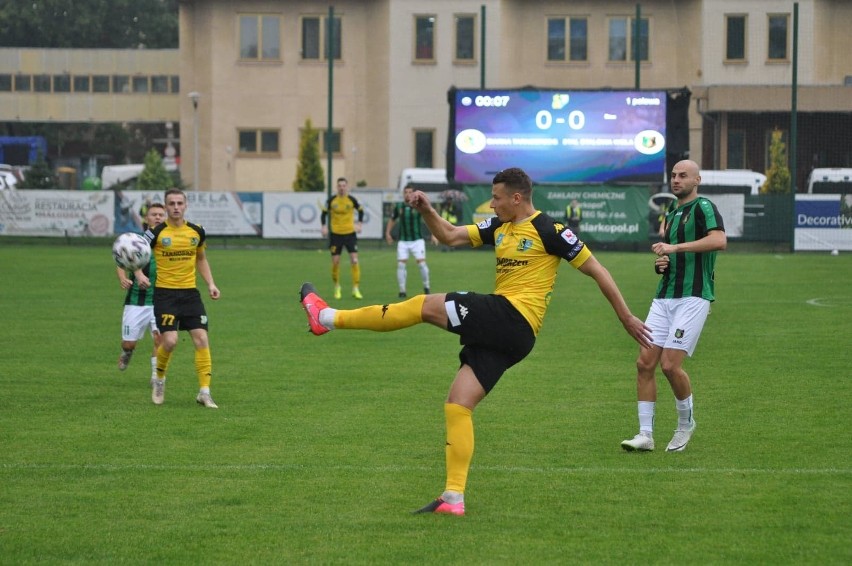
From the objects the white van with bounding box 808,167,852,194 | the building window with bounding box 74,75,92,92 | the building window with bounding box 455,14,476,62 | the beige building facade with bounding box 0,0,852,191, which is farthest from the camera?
the building window with bounding box 74,75,92,92

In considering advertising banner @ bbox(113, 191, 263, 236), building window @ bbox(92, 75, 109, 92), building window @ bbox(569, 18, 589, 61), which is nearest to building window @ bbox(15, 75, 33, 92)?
building window @ bbox(92, 75, 109, 92)

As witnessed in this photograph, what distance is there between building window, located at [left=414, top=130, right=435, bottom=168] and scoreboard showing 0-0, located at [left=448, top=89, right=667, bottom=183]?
15.2 metres

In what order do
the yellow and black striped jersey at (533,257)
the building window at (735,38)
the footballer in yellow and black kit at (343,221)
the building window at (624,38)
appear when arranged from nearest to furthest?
the yellow and black striped jersey at (533,257) < the footballer in yellow and black kit at (343,221) < the building window at (735,38) < the building window at (624,38)

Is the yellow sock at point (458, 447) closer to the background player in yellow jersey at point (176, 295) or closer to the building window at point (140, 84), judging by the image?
the background player in yellow jersey at point (176, 295)

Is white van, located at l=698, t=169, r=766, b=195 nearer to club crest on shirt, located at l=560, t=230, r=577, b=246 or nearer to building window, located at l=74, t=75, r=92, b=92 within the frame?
club crest on shirt, located at l=560, t=230, r=577, b=246

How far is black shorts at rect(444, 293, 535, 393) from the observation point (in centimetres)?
734

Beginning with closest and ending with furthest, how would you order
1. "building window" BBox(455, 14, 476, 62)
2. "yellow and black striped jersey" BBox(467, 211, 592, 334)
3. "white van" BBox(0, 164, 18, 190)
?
1. "yellow and black striped jersey" BBox(467, 211, 592, 334)
2. "building window" BBox(455, 14, 476, 62)
3. "white van" BBox(0, 164, 18, 190)

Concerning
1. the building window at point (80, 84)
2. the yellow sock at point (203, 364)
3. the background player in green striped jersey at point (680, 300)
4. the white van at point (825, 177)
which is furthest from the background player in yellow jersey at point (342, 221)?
the building window at point (80, 84)

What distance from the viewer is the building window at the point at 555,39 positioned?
54.6 meters

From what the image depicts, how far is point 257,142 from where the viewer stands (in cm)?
5591

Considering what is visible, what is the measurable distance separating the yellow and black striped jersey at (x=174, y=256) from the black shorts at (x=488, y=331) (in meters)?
4.88

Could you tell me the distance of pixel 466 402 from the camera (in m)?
7.38

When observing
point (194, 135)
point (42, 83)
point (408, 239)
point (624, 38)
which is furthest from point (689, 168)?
point (42, 83)

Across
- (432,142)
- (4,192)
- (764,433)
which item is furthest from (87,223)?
(764,433)
